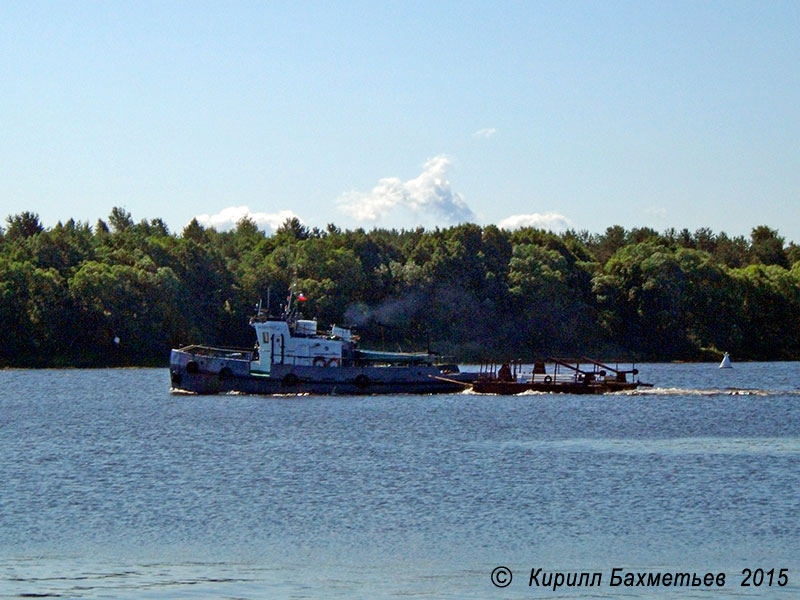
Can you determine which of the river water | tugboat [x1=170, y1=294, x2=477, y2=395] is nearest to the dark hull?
tugboat [x1=170, y1=294, x2=477, y2=395]

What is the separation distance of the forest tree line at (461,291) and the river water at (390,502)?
7134 cm

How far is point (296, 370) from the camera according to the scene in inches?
2874

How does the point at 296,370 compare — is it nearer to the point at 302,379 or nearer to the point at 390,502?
the point at 302,379

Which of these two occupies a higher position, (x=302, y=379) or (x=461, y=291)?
(x=461, y=291)

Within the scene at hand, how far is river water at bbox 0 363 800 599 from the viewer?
82.5 ft

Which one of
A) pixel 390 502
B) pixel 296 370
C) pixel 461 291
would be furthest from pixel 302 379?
pixel 461 291

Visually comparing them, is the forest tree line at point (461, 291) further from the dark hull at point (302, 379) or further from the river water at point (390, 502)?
the river water at point (390, 502)

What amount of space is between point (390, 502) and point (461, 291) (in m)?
113

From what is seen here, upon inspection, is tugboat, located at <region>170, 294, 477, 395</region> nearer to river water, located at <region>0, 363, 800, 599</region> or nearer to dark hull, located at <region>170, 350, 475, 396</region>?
dark hull, located at <region>170, 350, 475, 396</region>

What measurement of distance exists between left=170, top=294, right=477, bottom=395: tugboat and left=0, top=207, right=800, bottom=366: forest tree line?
52.3 metres

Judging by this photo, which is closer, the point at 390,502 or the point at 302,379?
the point at 390,502

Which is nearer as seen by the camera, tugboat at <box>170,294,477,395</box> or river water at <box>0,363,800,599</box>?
river water at <box>0,363,800,599</box>

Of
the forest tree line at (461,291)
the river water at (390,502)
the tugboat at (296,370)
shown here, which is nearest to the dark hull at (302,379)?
the tugboat at (296,370)

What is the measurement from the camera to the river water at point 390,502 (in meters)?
25.2
